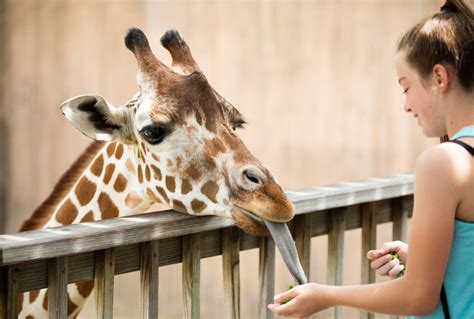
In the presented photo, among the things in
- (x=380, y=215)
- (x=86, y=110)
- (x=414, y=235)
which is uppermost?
(x=86, y=110)

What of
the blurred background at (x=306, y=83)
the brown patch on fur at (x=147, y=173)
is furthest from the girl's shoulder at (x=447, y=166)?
the blurred background at (x=306, y=83)

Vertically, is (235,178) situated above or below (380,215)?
above

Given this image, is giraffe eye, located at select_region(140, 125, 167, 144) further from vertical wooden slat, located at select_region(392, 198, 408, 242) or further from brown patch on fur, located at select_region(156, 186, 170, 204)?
vertical wooden slat, located at select_region(392, 198, 408, 242)

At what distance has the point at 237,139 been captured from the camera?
2.80m

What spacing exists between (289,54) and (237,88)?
48 cm

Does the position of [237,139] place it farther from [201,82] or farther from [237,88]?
[237,88]

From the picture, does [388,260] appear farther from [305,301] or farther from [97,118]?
[97,118]

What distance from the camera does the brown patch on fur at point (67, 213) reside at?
3.28 m

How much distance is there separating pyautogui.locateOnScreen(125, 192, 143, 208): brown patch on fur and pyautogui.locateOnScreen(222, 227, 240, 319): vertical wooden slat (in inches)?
15.9

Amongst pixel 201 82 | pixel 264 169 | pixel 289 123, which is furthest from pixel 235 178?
pixel 289 123

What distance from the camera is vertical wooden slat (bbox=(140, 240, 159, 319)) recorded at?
2.58m

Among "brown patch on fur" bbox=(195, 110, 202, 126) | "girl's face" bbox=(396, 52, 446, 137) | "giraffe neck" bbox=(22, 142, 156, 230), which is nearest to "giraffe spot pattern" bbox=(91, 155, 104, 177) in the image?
"giraffe neck" bbox=(22, 142, 156, 230)

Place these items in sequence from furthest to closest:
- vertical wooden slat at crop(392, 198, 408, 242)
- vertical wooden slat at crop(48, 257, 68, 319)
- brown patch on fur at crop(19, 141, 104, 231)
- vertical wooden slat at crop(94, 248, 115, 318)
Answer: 1. vertical wooden slat at crop(392, 198, 408, 242)
2. brown patch on fur at crop(19, 141, 104, 231)
3. vertical wooden slat at crop(94, 248, 115, 318)
4. vertical wooden slat at crop(48, 257, 68, 319)

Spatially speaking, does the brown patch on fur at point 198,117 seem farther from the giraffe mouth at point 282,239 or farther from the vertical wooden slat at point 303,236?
the vertical wooden slat at point 303,236
